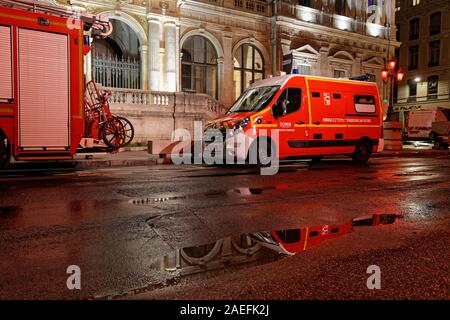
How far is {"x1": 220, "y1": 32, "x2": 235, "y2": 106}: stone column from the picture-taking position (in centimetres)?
2402

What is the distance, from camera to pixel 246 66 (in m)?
26.1

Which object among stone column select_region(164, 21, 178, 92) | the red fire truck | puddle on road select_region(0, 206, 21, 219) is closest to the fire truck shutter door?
the red fire truck

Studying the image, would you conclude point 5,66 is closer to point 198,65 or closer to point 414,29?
point 198,65

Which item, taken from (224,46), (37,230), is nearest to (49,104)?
(37,230)

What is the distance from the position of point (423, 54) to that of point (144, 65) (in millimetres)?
39572

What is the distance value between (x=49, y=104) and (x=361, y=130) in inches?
386

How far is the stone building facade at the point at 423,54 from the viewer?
44531 mm

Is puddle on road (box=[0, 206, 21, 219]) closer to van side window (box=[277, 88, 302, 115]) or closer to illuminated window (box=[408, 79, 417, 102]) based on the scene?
van side window (box=[277, 88, 302, 115])

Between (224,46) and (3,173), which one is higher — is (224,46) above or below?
above

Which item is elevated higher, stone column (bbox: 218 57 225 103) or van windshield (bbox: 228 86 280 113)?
stone column (bbox: 218 57 225 103)

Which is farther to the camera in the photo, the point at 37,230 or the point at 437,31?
the point at 437,31

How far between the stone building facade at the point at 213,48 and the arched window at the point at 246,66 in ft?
0.22
